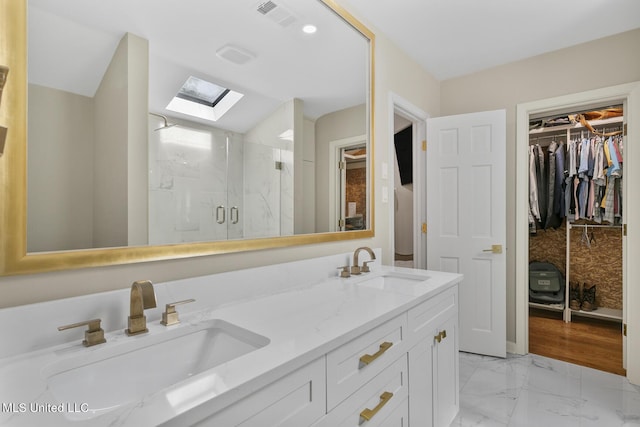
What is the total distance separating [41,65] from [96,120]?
0.18 m

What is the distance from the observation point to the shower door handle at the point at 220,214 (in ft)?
4.29

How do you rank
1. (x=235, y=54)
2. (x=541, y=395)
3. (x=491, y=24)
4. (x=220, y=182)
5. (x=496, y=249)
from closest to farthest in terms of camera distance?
(x=220, y=182) < (x=235, y=54) < (x=541, y=395) < (x=491, y=24) < (x=496, y=249)

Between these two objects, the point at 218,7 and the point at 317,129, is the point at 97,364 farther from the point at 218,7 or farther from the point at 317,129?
the point at 317,129

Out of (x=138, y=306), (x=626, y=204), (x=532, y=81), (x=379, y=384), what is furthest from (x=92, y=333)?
(x=532, y=81)

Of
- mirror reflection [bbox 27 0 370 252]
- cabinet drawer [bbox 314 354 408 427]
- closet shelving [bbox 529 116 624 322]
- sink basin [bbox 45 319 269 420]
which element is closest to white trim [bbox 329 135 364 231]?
mirror reflection [bbox 27 0 370 252]

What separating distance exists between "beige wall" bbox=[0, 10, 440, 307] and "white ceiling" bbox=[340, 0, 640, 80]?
0.19 meters

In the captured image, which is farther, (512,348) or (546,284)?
(546,284)

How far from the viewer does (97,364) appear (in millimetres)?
848

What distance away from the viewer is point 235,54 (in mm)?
1415

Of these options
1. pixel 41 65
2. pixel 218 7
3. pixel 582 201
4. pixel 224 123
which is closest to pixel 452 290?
pixel 224 123

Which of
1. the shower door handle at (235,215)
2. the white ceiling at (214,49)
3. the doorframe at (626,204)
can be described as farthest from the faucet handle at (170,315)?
the doorframe at (626,204)

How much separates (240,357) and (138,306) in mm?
387

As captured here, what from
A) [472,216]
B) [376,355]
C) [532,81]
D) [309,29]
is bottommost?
[376,355]

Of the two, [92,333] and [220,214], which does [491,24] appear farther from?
[92,333]
